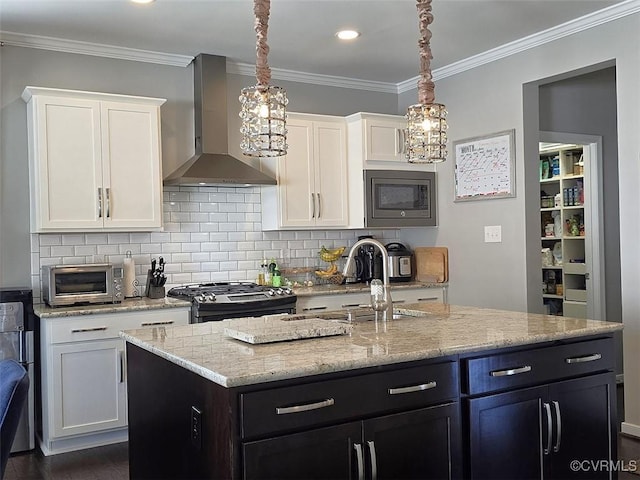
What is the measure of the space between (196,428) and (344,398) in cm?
50

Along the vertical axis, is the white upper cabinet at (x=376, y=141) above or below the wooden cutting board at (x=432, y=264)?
above

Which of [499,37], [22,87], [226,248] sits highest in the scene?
[499,37]

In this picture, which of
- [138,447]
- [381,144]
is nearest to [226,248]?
[381,144]

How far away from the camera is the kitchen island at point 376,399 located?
1.95 metres

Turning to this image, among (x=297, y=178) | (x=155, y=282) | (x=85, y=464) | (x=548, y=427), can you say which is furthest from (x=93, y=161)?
(x=548, y=427)

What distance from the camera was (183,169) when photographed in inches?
181

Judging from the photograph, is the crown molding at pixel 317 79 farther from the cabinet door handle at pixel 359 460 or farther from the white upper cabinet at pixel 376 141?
the cabinet door handle at pixel 359 460

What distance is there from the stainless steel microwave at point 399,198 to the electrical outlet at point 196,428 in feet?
10.7

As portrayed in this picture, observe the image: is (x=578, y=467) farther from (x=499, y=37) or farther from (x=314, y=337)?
(x=499, y=37)

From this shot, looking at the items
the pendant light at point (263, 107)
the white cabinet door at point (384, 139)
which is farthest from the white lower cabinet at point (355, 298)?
the pendant light at point (263, 107)

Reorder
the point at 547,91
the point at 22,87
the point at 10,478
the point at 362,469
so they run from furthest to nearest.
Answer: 1. the point at 547,91
2. the point at 22,87
3. the point at 10,478
4. the point at 362,469

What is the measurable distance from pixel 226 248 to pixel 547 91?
283 cm

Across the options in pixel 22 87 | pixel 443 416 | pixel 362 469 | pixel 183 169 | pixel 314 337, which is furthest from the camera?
pixel 183 169

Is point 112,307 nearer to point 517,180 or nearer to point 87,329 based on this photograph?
point 87,329
